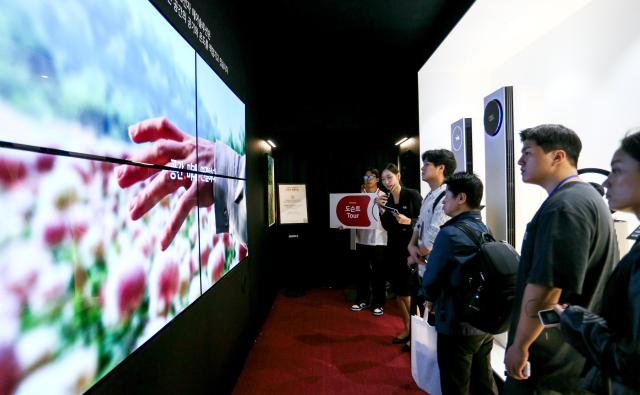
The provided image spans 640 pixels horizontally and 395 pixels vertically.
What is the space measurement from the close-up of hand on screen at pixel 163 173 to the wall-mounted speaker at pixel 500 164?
1964mm

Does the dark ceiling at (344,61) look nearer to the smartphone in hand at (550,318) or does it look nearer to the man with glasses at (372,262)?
the man with glasses at (372,262)

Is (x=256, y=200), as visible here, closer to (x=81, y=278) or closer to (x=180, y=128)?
(x=180, y=128)

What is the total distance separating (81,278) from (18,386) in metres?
0.25

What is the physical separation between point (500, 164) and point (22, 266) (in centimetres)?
252

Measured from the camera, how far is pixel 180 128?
1502 mm

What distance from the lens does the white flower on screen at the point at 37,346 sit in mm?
692

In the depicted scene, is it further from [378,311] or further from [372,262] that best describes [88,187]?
[378,311]

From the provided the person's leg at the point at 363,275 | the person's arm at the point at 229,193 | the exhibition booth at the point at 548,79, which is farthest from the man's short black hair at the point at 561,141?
the person's leg at the point at 363,275

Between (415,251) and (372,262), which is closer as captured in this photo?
(415,251)

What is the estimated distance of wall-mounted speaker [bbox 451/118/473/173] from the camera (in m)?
2.82

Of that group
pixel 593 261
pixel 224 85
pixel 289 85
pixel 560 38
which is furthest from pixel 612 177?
pixel 289 85

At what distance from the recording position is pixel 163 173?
4.33 feet

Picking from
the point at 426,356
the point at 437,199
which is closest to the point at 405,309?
the point at 426,356

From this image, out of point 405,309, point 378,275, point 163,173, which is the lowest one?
point 405,309
